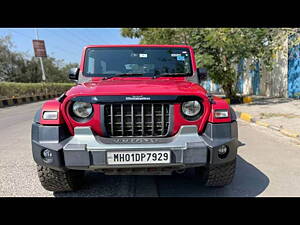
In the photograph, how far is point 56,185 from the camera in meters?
2.58

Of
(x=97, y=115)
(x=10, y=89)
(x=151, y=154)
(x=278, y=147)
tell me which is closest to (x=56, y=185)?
(x=97, y=115)

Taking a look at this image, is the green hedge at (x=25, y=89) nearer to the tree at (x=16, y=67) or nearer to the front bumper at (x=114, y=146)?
the tree at (x=16, y=67)

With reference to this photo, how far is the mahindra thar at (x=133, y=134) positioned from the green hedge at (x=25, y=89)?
18722 mm

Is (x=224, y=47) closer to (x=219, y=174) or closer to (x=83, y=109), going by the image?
(x=219, y=174)

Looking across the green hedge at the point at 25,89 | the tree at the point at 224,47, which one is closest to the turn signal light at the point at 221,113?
the tree at the point at 224,47

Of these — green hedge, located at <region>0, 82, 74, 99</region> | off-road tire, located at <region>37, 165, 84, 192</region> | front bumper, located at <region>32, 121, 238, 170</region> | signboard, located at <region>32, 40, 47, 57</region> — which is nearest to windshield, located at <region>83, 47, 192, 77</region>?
front bumper, located at <region>32, 121, 238, 170</region>

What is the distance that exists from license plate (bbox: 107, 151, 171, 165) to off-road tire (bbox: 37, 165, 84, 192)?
68 cm

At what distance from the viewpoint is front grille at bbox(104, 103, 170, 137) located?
7.68ft

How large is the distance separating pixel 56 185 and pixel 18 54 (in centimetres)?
4046

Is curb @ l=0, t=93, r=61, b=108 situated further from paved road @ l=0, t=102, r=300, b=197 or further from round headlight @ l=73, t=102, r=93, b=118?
round headlight @ l=73, t=102, r=93, b=118

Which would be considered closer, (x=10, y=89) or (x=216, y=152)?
(x=216, y=152)

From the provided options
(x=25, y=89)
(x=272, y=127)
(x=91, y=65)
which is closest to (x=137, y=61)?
(x=91, y=65)

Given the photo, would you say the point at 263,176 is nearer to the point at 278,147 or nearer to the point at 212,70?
the point at 278,147

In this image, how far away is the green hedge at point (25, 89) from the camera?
1822 cm
